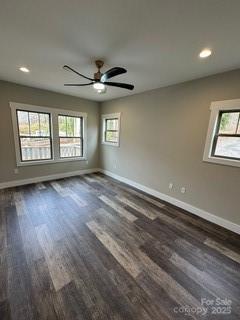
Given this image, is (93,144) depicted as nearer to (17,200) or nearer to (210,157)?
(17,200)

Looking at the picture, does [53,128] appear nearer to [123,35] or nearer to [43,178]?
[43,178]

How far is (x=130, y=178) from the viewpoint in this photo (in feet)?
14.8

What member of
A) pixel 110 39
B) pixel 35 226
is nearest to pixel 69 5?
pixel 110 39

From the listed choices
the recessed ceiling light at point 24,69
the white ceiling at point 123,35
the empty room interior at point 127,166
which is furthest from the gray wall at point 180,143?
the recessed ceiling light at point 24,69

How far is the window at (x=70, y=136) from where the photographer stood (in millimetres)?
4680

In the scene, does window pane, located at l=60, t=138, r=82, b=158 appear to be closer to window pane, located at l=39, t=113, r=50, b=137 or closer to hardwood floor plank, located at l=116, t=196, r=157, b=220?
window pane, located at l=39, t=113, r=50, b=137

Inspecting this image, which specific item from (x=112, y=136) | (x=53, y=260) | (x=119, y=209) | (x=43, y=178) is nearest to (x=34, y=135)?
(x=43, y=178)

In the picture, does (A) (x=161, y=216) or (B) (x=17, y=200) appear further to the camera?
(B) (x=17, y=200)

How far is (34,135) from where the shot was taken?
418 centimetres

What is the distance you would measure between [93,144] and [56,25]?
159 inches

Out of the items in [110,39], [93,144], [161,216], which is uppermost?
[110,39]

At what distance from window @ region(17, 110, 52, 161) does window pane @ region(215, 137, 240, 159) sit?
434cm

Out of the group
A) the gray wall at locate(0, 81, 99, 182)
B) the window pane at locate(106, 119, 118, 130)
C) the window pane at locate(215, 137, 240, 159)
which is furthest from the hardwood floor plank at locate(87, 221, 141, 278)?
the window pane at locate(106, 119, 118, 130)

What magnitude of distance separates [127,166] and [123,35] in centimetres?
331
